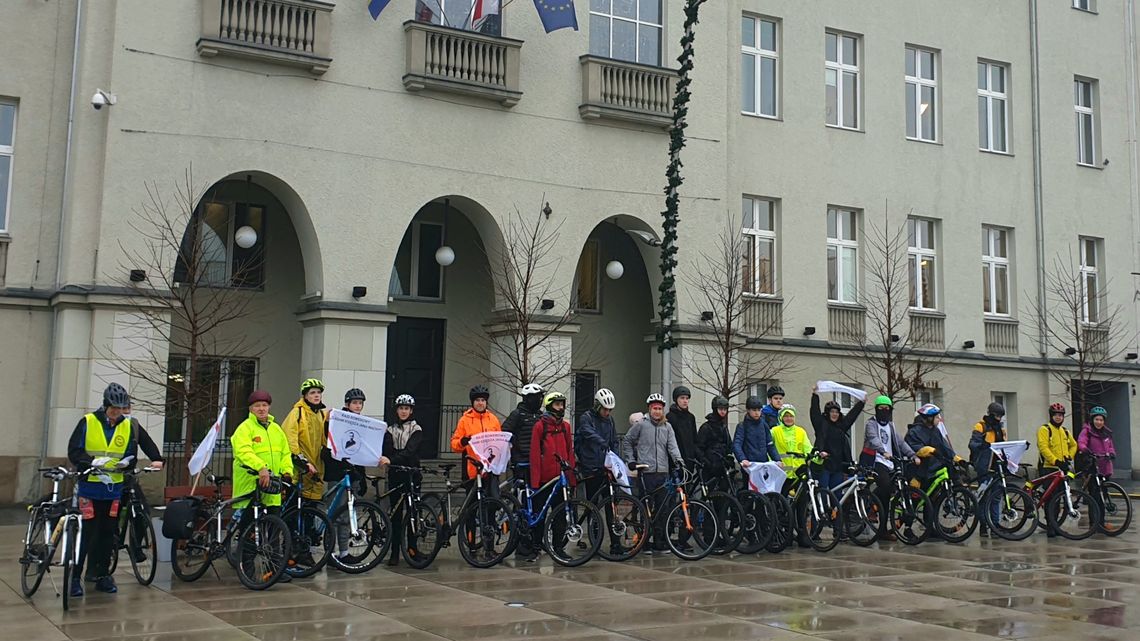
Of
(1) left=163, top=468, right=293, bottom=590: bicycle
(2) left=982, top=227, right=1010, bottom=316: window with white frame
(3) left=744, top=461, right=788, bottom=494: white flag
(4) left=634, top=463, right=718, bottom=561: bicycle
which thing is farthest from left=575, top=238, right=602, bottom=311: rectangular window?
(1) left=163, top=468, right=293, bottom=590: bicycle

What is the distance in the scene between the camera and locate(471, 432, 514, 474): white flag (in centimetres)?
1275

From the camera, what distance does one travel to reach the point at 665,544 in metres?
13.7

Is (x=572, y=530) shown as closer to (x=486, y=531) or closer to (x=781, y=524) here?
(x=486, y=531)

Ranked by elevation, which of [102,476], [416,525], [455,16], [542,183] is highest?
Answer: [455,16]

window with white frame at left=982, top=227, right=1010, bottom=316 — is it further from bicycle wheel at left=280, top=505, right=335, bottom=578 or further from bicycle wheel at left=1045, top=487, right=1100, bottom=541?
bicycle wheel at left=280, top=505, right=335, bottom=578

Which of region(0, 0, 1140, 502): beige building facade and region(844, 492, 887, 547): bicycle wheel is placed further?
region(0, 0, 1140, 502): beige building facade

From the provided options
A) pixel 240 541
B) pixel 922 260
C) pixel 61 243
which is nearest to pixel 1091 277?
pixel 922 260

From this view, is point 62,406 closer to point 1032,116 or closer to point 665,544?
point 665,544

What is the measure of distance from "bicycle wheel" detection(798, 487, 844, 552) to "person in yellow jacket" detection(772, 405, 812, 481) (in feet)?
1.71

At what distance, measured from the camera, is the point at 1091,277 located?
29.7 metres

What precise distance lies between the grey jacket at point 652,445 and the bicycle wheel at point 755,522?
3.16 ft

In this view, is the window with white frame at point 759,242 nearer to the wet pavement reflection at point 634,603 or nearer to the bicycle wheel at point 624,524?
the wet pavement reflection at point 634,603

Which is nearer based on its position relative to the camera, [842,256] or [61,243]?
[61,243]

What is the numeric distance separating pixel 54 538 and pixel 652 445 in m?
6.72
